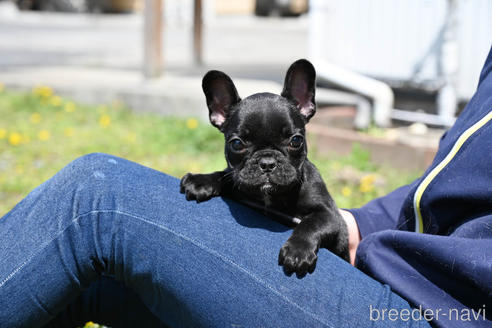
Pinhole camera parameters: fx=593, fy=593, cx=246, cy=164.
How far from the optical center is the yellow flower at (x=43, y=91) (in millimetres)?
6930

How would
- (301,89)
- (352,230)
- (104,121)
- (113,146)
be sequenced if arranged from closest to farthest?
(301,89) < (352,230) < (113,146) < (104,121)

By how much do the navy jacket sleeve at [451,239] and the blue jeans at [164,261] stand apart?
82 millimetres

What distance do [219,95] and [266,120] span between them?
0.29 m

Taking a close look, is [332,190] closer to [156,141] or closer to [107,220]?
[156,141]

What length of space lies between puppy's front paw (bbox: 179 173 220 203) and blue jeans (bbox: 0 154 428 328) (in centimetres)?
4

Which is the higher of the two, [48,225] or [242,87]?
[48,225]

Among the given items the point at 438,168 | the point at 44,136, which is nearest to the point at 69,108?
the point at 44,136

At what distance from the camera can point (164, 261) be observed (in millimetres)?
1738

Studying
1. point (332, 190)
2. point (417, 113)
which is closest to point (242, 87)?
point (417, 113)

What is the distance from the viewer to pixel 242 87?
21.0 feet

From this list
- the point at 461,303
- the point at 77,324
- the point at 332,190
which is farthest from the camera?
the point at 332,190

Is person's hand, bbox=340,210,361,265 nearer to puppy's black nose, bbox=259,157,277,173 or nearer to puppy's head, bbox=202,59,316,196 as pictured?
puppy's head, bbox=202,59,316,196

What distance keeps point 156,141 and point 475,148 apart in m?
4.04

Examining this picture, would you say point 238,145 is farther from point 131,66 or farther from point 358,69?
point 131,66
